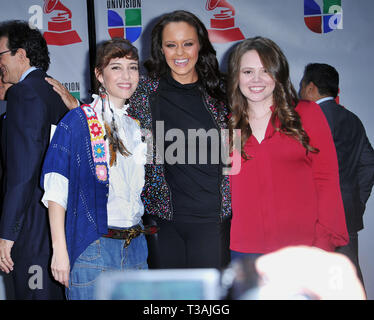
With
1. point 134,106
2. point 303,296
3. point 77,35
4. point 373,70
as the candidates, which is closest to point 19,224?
point 134,106

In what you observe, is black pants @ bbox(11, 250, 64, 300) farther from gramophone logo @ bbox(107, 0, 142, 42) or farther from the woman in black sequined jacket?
gramophone logo @ bbox(107, 0, 142, 42)

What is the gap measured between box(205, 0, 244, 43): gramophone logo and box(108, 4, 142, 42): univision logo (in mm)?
493

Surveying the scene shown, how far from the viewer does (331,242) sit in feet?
4.58

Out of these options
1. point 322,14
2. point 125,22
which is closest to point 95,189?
point 125,22

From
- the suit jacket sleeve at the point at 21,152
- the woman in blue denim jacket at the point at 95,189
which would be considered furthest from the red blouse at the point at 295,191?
the suit jacket sleeve at the point at 21,152

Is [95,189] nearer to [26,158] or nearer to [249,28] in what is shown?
[26,158]

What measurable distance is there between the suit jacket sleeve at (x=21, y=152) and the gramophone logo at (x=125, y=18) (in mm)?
1252

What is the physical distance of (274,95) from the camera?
4.93 feet

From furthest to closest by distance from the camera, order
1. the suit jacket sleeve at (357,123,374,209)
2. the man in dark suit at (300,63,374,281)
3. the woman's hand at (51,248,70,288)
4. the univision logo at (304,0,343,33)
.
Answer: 1. the univision logo at (304,0,343,33)
2. the suit jacket sleeve at (357,123,374,209)
3. the man in dark suit at (300,63,374,281)
4. the woman's hand at (51,248,70,288)

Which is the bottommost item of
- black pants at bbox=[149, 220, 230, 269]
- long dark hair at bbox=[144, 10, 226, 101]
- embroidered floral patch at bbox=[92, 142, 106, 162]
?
black pants at bbox=[149, 220, 230, 269]

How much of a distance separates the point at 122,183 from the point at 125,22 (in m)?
1.64

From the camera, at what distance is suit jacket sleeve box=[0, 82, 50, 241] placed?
142 cm

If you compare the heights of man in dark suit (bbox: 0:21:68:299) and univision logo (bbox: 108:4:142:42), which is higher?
univision logo (bbox: 108:4:142:42)

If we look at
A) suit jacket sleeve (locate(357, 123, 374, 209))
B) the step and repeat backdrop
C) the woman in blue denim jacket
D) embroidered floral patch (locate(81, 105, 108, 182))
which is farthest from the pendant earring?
suit jacket sleeve (locate(357, 123, 374, 209))
